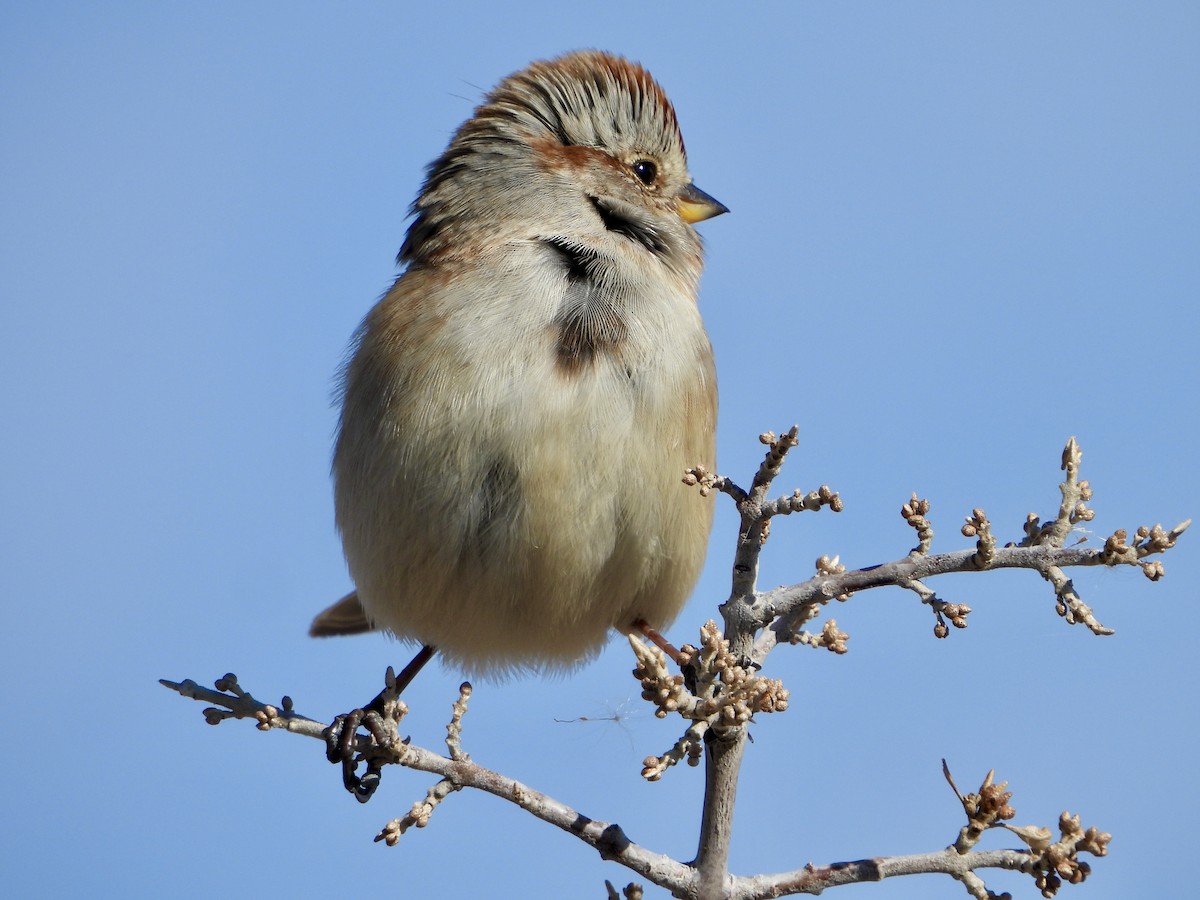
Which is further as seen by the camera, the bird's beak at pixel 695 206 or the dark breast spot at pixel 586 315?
the bird's beak at pixel 695 206

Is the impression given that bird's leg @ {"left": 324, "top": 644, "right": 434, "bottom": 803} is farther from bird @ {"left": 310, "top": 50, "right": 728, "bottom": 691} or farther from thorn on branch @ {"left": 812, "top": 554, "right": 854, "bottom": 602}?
thorn on branch @ {"left": 812, "top": 554, "right": 854, "bottom": 602}

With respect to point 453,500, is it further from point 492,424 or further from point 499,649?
point 499,649

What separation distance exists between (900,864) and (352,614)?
4253mm

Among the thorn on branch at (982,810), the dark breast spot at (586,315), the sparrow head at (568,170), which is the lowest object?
the thorn on branch at (982,810)

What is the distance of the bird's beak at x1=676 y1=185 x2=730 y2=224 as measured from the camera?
586cm

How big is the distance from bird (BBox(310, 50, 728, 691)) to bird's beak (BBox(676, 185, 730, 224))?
0.49 ft

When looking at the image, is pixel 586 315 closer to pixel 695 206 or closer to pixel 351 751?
pixel 695 206

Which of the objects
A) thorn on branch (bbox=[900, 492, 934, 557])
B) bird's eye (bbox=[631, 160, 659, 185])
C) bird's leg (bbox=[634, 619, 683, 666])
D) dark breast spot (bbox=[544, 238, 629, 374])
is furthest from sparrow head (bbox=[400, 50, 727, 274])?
thorn on branch (bbox=[900, 492, 934, 557])

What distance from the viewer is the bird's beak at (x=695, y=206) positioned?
5859 millimetres

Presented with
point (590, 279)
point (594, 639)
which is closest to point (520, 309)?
point (590, 279)

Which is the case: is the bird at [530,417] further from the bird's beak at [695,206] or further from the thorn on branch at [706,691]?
the thorn on branch at [706,691]

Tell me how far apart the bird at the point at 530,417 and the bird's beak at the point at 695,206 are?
150 millimetres

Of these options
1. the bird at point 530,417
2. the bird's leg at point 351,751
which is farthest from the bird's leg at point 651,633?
the bird's leg at point 351,751

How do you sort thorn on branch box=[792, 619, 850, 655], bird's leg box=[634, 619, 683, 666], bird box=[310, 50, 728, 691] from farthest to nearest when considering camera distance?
1. bird's leg box=[634, 619, 683, 666]
2. bird box=[310, 50, 728, 691]
3. thorn on branch box=[792, 619, 850, 655]
